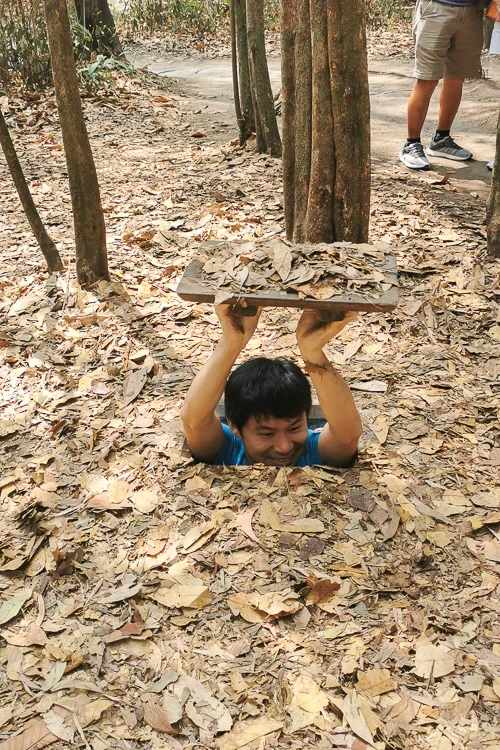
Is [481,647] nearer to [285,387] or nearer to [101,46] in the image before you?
[285,387]

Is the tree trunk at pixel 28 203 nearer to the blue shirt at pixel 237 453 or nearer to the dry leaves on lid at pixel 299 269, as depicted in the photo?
the dry leaves on lid at pixel 299 269

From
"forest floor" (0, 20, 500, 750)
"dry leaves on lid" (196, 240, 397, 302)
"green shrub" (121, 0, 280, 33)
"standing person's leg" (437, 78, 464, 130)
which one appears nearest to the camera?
"forest floor" (0, 20, 500, 750)

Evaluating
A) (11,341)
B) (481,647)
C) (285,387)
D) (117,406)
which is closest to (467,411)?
(285,387)

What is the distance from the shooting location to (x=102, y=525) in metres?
2.80

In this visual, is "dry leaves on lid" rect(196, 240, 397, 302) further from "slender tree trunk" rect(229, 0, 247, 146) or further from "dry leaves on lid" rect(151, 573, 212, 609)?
"slender tree trunk" rect(229, 0, 247, 146)

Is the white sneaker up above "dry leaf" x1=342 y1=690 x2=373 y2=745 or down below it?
above

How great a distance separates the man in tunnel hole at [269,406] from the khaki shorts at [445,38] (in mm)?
3678

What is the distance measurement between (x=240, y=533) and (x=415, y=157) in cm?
451

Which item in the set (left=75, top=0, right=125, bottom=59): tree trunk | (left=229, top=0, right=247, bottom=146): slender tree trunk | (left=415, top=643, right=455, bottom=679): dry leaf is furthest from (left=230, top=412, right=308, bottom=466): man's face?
(left=75, top=0, right=125, bottom=59): tree trunk

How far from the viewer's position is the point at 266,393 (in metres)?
2.91

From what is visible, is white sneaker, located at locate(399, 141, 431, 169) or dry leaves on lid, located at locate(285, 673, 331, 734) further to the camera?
white sneaker, located at locate(399, 141, 431, 169)

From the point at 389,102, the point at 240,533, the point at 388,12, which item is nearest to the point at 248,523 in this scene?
the point at 240,533

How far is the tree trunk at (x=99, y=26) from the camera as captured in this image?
10570mm

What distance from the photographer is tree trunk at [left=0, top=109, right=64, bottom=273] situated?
4.38 meters
